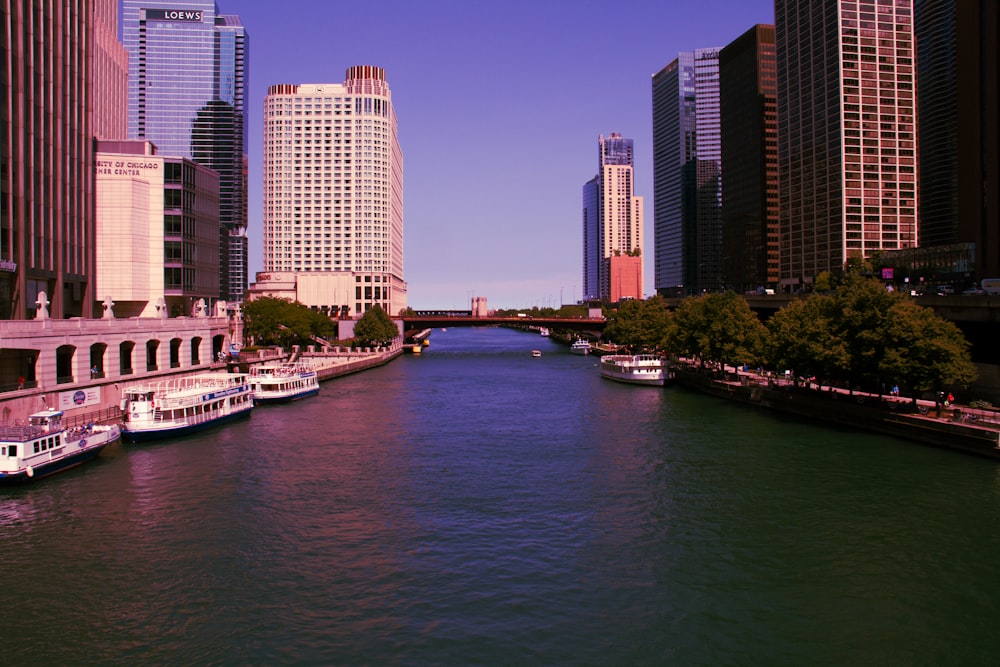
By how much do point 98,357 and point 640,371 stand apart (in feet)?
253

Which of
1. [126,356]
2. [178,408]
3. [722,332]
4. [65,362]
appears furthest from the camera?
[722,332]

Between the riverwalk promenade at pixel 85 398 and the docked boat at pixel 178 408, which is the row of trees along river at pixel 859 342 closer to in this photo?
the docked boat at pixel 178 408

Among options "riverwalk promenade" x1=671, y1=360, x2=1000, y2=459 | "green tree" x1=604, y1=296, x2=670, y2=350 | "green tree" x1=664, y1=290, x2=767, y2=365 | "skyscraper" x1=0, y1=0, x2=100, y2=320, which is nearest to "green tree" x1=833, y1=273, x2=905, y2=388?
"riverwalk promenade" x1=671, y1=360, x2=1000, y2=459

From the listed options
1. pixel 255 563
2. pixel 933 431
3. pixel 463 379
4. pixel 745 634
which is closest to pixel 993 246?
pixel 933 431

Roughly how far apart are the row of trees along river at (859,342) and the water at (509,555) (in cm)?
731

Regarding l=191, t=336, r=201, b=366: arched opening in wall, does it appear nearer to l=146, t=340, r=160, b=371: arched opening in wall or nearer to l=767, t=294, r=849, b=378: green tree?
l=146, t=340, r=160, b=371: arched opening in wall

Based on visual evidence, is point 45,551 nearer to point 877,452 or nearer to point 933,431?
point 877,452

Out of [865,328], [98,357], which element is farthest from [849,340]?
[98,357]

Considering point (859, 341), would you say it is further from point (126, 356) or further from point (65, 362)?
point (126, 356)

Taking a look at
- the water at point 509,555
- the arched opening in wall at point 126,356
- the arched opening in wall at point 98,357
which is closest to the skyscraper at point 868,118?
the water at point 509,555

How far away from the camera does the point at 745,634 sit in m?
29.6

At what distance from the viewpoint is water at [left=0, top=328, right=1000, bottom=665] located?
Answer: 94.9ft

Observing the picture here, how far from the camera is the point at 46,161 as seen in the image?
84312 millimetres

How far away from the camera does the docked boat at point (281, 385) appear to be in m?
101
